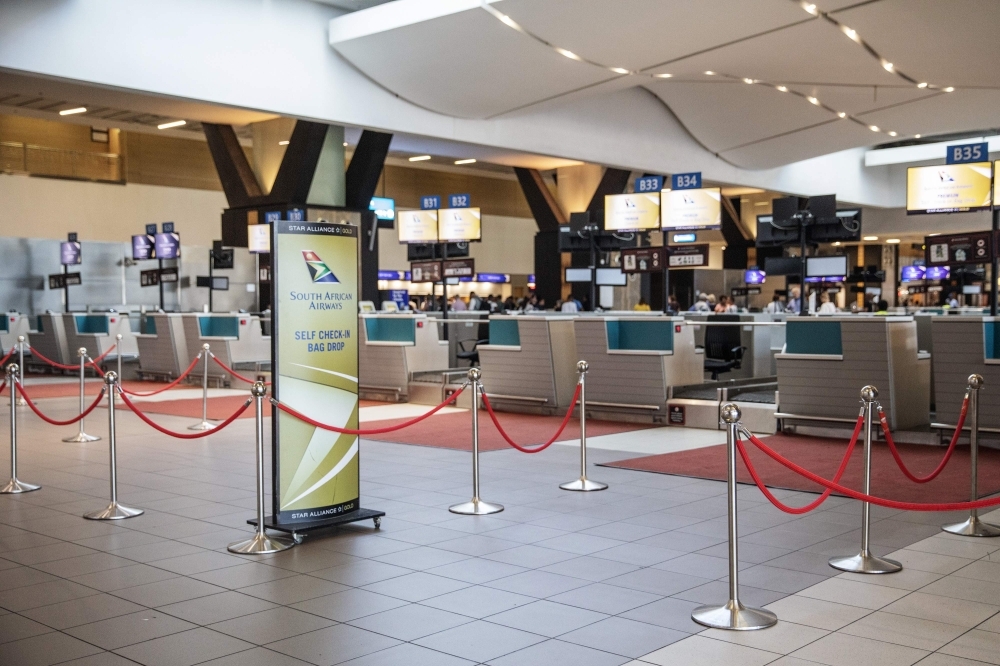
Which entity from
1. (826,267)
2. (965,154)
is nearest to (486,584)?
(826,267)

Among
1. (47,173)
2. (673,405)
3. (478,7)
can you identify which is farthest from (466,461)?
(47,173)

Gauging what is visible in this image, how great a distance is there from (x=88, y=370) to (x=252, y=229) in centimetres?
381

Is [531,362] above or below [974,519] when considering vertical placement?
above

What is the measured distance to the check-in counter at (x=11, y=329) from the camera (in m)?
19.8

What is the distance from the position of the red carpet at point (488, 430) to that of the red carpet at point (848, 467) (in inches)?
60.6

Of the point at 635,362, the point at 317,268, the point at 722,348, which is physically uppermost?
the point at 317,268

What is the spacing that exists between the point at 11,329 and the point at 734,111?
50.9 ft

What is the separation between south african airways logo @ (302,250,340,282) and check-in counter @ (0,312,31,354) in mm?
16626

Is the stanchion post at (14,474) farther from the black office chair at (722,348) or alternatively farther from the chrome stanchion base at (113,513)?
the black office chair at (722,348)

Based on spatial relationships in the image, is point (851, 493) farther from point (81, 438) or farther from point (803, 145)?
point (803, 145)

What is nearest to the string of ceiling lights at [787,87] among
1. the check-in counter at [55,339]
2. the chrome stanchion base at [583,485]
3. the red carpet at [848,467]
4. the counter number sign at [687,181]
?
the counter number sign at [687,181]

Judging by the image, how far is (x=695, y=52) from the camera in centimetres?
1375

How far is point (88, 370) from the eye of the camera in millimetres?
17000

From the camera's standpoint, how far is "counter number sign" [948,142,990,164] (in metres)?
10.8
